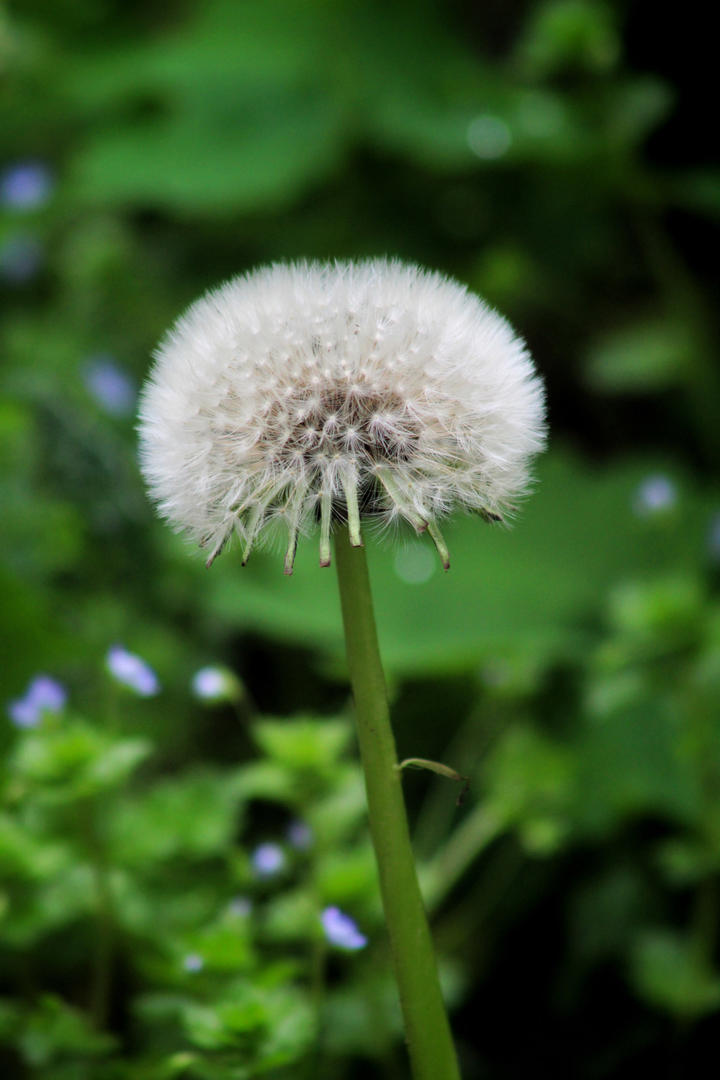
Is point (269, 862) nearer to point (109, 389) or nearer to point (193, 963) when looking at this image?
point (193, 963)

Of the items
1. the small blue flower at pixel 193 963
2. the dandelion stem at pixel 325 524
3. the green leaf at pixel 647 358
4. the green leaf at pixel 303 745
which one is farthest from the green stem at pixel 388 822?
the green leaf at pixel 647 358

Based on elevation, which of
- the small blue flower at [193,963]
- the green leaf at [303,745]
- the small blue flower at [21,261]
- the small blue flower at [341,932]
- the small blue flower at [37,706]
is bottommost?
the small blue flower at [341,932]

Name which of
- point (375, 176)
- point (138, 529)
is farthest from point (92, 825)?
Result: point (375, 176)

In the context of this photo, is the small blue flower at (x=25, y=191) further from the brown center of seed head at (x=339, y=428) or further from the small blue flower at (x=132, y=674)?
the brown center of seed head at (x=339, y=428)

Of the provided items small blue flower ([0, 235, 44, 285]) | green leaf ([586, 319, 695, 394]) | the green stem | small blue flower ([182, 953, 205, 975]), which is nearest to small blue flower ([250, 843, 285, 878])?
small blue flower ([182, 953, 205, 975])

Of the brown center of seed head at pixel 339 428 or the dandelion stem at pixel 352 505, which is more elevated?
the brown center of seed head at pixel 339 428

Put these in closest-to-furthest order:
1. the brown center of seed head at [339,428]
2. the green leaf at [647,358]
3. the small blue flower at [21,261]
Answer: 1. the brown center of seed head at [339,428]
2. the green leaf at [647,358]
3. the small blue flower at [21,261]
